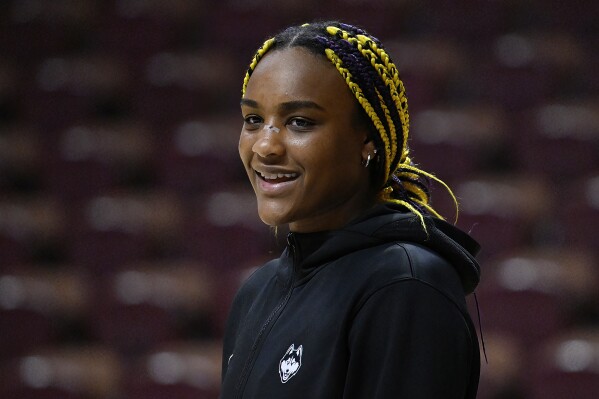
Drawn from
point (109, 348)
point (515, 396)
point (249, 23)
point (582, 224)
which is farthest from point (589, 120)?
point (109, 348)

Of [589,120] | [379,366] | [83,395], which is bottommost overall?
[83,395]

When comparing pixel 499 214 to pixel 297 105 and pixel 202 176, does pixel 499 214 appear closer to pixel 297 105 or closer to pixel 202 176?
pixel 202 176

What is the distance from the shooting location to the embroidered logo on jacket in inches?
37.5

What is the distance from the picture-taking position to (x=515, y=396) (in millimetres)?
2715

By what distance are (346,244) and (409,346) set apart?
0.16 meters

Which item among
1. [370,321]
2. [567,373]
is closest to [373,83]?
[370,321]

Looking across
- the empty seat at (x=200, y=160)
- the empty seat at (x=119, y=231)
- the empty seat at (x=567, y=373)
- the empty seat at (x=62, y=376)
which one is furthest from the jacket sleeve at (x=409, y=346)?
the empty seat at (x=200, y=160)

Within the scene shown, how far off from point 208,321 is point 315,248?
2055mm

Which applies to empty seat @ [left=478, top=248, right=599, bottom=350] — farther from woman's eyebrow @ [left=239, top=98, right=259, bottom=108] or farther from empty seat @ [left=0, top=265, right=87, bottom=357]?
woman's eyebrow @ [left=239, top=98, right=259, bottom=108]

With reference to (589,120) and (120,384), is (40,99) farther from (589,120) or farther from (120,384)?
(589,120)

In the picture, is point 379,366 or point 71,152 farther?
point 71,152

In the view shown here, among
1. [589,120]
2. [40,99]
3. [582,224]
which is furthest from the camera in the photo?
[40,99]

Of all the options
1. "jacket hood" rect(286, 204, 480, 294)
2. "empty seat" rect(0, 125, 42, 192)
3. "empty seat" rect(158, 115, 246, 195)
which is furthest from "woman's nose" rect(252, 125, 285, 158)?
Result: "empty seat" rect(0, 125, 42, 192)

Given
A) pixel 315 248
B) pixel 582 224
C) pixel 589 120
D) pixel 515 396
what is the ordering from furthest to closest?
pixel 589 120 → pixel 582 224 → pixel 515 396 → pixel 315 248
